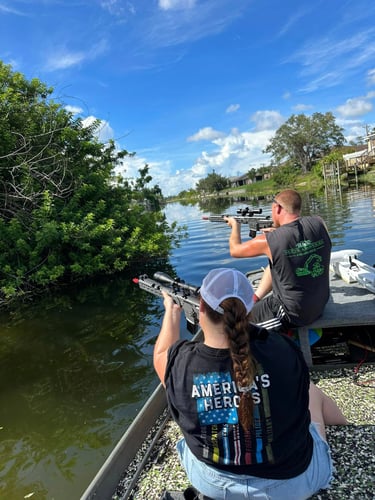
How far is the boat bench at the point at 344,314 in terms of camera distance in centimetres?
378

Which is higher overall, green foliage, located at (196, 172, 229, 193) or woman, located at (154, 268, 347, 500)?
green foliage, located at (196, 172, 229, 193)

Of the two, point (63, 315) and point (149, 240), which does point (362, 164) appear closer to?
point (149, 240)

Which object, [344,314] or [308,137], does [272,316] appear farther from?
[308,137]

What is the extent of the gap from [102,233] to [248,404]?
10923 mm

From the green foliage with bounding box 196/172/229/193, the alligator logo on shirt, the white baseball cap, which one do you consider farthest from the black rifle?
the green foliage with bounding box 196/172/229/193

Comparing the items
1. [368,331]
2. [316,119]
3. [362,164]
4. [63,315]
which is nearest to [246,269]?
[63,315]

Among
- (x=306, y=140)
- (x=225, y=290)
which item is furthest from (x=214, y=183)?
(x=225, y=290)

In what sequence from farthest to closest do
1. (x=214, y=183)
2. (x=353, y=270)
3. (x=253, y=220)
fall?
(x=214, y=183) → (x=253, y=220) → (x=353, y=270)

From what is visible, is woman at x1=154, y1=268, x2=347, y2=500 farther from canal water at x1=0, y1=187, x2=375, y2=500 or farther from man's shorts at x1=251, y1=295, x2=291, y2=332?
canal water at x1=0, y1=187, x2=375, y2=500

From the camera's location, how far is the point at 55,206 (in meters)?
12.2

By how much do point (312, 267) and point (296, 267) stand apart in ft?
0.57

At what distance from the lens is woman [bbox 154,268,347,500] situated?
182cm

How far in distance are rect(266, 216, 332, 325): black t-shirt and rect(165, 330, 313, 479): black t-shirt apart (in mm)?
1709

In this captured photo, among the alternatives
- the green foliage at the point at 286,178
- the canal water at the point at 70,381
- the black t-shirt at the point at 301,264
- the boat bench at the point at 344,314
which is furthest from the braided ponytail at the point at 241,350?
the green foliage at the point at 286,178
